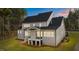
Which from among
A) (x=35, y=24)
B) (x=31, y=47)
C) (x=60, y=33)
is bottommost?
(x=31, y=47)

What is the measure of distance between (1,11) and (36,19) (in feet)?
1.45

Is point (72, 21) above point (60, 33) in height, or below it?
above

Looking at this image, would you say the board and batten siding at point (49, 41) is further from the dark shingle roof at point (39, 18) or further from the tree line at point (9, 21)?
the tree line at point (9, 21)

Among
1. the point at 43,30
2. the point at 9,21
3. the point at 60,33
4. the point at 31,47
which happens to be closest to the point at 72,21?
the point at 60,33

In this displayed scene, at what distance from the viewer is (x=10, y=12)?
2035 millimetres

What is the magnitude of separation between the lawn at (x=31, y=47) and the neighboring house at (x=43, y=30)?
0.18ft

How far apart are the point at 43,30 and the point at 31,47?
0.26 meters

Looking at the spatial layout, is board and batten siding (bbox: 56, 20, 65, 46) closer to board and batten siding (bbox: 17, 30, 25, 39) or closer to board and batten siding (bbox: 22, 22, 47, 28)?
board and batten siding (bbox: 22, 22, 47, 28)

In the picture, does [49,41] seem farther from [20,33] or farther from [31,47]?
[20,33]

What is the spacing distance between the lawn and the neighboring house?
0.05 metres

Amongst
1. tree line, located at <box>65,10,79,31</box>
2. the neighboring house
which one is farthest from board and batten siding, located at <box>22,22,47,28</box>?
tree line, located at <box>65,10,79,31</box>

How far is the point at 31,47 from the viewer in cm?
204
